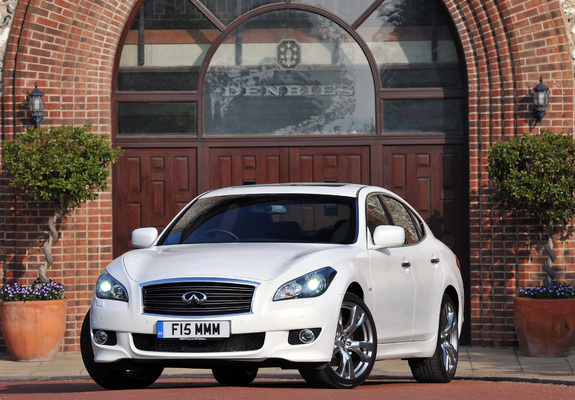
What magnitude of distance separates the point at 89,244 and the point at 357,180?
11.9 ft

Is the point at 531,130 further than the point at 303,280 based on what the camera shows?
Yes

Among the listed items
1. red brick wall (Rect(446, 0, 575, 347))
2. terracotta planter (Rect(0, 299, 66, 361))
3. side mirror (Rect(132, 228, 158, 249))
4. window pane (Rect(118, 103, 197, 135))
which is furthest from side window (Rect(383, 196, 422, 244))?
window pane (Rect(118, 103, 197, 135))

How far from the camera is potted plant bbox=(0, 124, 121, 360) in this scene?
12.9 m

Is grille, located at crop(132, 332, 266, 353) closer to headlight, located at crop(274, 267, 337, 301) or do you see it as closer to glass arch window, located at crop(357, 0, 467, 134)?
headlight, located at crop(274, 267, 337, 301)

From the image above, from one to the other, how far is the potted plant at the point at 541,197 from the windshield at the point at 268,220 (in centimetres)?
472

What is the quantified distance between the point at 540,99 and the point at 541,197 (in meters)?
1.43

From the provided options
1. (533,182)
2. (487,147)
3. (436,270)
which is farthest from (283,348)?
(487,147)

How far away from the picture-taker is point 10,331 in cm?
1288

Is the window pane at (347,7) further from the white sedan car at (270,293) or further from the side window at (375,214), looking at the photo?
the side window at (375,214)

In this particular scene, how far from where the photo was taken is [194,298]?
7.22 m

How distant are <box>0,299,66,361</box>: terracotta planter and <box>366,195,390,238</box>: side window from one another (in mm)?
5398

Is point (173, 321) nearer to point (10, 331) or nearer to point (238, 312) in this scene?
point (238, 312)

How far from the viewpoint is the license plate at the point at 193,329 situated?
713cm

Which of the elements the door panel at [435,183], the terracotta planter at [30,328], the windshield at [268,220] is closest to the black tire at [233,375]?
the windshield at [268,220]
